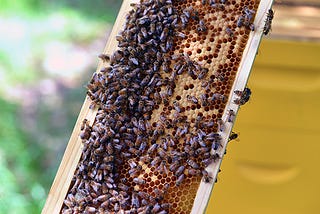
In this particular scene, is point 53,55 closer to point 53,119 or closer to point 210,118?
point 53,119

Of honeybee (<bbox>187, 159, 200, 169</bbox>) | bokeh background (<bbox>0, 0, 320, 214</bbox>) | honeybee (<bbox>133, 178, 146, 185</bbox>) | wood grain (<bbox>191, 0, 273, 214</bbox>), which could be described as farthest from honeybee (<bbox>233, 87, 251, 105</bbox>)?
bokeh background (<bbox>0, 0, 320, 214</bbox>)

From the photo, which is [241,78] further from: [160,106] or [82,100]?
[82,100]

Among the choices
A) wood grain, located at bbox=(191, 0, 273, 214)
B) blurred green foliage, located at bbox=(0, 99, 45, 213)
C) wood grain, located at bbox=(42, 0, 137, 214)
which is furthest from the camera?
blurred green foliage, located at bbox=(0, 99, 45, 213)

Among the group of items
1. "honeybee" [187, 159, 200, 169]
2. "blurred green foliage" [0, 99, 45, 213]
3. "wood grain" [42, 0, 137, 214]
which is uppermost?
"honeybee" [187, 159, 200, 169]

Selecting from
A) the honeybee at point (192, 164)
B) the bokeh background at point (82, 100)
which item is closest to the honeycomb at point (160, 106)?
the honeybee at point (192, 164)

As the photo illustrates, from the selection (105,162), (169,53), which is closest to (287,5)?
(169,53)

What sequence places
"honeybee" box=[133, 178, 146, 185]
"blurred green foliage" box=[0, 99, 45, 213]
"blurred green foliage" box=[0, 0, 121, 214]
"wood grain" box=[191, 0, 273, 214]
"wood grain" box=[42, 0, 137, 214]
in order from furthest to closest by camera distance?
"blurred green foliage" box=[0, 0, 121, 214] → "blurred green foliage" box=[0, 99, 45, 213] → "wood grain" box=[42, 0, 137, 214] → "honeybee" box=[133, 178, 146, 185] → "wood grain" box=[191, 0, 273, 214]

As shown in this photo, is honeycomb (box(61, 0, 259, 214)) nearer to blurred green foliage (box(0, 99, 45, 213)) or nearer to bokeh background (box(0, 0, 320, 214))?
bokeh background (box(0, 0, 320, 214))
